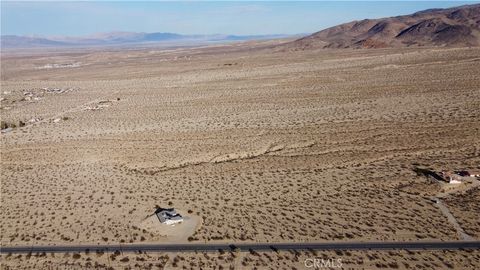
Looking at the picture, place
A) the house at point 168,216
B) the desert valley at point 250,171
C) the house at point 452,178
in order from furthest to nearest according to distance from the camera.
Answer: the house at point 452,178 < the house at point 168,216 < the desert valley at point 250,171

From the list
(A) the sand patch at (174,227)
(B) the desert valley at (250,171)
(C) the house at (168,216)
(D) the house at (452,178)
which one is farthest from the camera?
(D) the house at (452,178)

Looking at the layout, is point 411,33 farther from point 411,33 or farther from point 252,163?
point 252,163

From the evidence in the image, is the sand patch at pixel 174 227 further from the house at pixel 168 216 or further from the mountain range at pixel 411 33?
the mountain range at pixel 411 33

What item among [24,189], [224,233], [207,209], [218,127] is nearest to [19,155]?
[24,189]

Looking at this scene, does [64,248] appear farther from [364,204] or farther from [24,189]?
[364,204]

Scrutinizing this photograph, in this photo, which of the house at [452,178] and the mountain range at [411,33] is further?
the mountain range at [411,33]

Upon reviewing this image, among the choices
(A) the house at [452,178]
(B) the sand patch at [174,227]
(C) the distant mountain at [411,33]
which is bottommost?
(B) the sand patch at [174,227]

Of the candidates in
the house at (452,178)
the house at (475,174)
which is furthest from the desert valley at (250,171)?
the house at (452,178)
